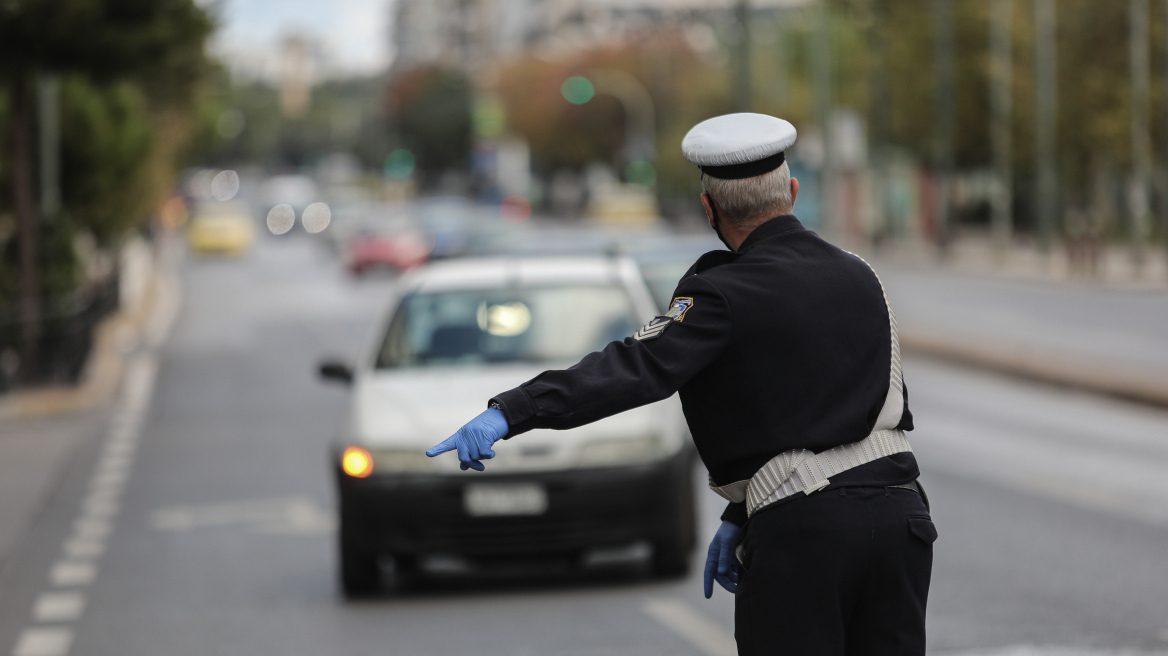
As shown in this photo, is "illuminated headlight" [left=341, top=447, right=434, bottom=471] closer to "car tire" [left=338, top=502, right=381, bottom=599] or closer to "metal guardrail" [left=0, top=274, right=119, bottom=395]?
"car tire" [left=338, top=502, right=381, bottom=599]

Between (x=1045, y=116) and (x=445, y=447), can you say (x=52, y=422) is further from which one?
(x=1045, y=116)

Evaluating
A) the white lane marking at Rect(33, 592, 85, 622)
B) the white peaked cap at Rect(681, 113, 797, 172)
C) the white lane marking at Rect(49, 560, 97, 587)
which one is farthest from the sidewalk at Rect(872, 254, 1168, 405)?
the white peaked cap at Rect(681, 113, 797, 172)

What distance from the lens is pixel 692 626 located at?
8141 mm

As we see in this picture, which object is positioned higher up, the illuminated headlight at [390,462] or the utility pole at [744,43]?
the utility pole at [744,43]

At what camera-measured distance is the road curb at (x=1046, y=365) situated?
18234 mm

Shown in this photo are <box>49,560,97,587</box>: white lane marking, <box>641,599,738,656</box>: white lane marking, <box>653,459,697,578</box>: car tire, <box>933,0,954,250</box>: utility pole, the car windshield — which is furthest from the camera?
<box>933,0,954,250</box>: utility pole

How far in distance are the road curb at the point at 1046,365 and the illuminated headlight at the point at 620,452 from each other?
31.6 feet

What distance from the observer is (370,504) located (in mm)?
8852

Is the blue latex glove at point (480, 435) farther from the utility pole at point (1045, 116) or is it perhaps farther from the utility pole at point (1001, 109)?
the utility pole at point (1001, 109)

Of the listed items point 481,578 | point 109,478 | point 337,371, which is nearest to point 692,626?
point 481,578

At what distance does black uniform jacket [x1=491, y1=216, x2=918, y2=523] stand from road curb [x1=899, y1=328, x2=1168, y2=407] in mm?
14153

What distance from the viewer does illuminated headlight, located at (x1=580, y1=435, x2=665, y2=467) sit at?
8.87m

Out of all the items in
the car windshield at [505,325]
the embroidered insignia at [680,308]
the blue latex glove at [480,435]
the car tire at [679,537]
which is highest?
the embroidered insignia at [680,308]

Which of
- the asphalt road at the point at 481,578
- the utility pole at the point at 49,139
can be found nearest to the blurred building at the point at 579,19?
the utility pole at the point at 49,139
